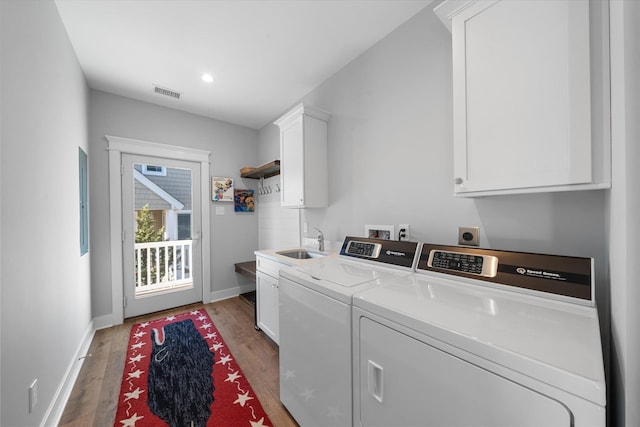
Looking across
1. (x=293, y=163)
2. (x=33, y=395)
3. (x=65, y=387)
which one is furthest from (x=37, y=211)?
(x=293, y=163)

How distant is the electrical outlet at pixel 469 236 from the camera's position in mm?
1415

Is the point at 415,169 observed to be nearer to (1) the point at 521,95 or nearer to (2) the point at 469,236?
(2) the point at 469,236

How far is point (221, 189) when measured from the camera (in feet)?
11.7

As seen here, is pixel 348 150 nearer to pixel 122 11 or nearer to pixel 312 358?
pixel 312 358

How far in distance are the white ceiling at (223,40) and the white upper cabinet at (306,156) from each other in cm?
48

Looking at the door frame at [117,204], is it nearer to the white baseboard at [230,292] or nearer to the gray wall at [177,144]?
the gray wall at [177,144]

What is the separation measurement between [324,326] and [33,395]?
153 centimetres

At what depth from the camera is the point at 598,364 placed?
559 millimetres

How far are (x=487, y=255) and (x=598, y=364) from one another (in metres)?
0.64

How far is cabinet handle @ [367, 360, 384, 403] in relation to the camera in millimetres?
932

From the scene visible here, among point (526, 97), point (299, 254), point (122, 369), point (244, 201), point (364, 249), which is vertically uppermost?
point (526, 97)

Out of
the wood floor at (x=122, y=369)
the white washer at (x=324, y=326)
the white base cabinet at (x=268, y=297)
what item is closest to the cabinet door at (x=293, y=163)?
the white base cabinet at (x=268, y=297)

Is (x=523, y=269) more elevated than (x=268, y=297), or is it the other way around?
(x=523, y=269)

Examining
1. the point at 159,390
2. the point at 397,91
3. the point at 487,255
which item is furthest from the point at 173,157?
the point at 487,255
